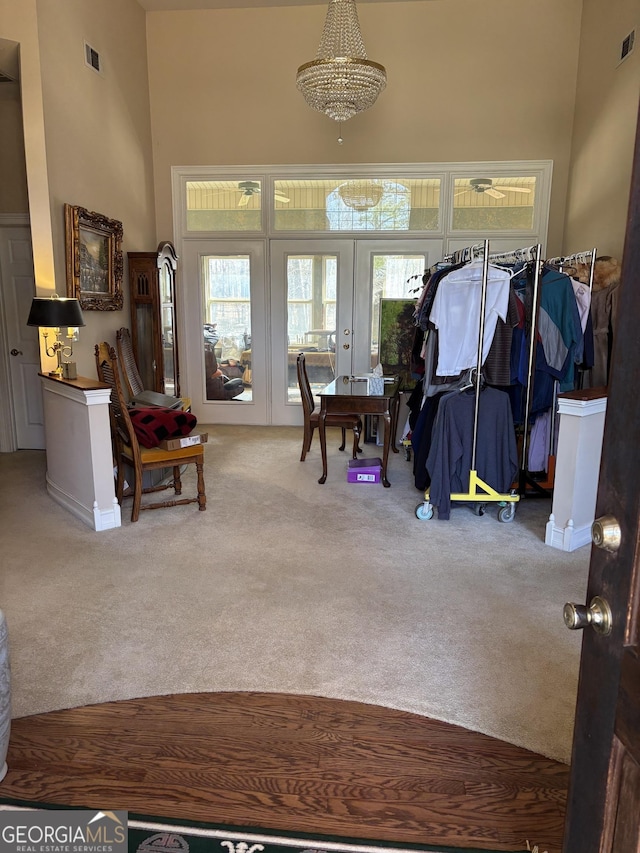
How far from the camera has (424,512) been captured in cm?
410

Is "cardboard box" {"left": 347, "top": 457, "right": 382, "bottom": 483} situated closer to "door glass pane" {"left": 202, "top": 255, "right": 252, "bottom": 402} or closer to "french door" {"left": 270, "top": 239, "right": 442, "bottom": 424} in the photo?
"french door" {"left": 270, "top": 239, "right": 442, "bottom": 424}

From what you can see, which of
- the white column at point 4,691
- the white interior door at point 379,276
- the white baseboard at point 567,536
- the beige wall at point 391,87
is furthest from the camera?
the white interior door at point 379,276

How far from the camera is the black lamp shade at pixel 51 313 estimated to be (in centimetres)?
399

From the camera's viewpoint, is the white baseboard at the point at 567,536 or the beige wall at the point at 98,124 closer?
the white baseboard at the point at 567,536

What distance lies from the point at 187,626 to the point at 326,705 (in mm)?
845

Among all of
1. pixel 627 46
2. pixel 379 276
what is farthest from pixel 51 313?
pixel 627 46

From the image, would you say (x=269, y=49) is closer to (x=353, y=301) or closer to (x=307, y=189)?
(x=307, y=189)

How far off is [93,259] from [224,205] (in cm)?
216

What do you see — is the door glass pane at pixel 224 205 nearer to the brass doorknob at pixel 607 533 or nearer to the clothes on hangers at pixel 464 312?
the clothes on hangers at pixel 464 312

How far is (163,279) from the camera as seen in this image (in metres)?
6.14

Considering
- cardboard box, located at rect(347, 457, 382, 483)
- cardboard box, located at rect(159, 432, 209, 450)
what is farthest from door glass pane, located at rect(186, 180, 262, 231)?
cardboard box, located at rect(159, 432, 209, 450)

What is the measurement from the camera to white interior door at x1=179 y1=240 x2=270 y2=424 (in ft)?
22.5

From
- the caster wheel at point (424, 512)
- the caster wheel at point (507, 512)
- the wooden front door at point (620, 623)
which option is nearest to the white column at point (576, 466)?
the caster wheel at point (507, 512)

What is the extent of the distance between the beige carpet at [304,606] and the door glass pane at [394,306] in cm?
261
